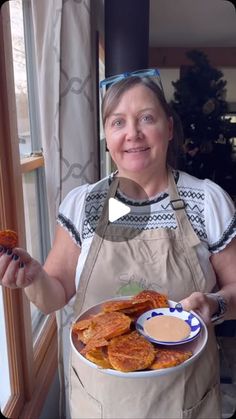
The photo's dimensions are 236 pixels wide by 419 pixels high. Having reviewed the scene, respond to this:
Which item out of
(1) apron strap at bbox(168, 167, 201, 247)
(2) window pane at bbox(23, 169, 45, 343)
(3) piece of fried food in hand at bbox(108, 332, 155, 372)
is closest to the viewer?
(3) piece of fried food in hand at bbox(108, 332, 155, 372)

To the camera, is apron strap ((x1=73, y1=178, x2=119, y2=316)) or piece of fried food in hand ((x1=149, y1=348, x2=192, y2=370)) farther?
apron strap ((x1=73, y1=178, x2=119, y2=316))

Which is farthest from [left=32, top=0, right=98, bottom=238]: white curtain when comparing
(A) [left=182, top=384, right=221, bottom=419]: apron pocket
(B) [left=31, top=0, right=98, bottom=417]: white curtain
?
(A) [left=182, top=384, right=221, bottom=419]: apron pocket

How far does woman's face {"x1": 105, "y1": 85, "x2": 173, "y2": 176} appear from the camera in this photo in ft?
1.24

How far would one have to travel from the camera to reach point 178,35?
50 cm

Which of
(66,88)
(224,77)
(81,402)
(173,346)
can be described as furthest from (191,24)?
(81,402)

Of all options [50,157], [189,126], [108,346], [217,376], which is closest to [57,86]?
[50,157]

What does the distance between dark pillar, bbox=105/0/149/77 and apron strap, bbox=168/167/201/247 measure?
0.15 m

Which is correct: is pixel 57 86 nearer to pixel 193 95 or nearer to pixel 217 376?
pixel 193 95

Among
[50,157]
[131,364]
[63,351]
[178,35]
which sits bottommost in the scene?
[63,351]

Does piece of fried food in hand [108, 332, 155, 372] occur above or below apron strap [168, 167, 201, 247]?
below

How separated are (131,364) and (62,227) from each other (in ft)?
0.67

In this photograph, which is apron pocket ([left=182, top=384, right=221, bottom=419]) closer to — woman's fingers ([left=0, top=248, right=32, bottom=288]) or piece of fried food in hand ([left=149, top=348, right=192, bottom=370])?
piece of fried food in hand ([left=149, top=348, right=192, bottom=370])

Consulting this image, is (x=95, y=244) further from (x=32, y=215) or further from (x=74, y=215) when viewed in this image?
(x=32, y=215)

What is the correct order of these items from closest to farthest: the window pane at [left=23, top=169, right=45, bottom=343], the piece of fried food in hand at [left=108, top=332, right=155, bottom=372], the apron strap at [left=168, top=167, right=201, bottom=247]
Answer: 1. the piece of fried food in hand at [left=108, top=332, right=155, bottom=372]
2. the apron strap at [left=168, top=167, right=201, bottom=247]
3. the window pane at [left=23, top=169, right=45, bottom=343]
